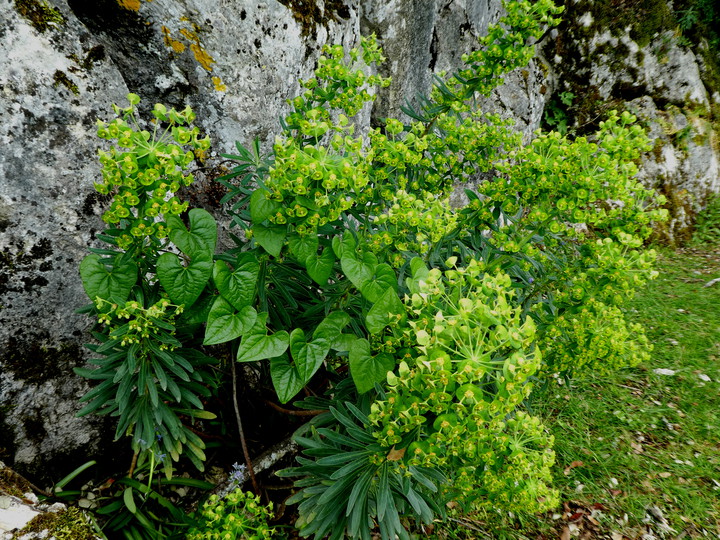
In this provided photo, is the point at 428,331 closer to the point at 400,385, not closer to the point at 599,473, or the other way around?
the point at 400,385

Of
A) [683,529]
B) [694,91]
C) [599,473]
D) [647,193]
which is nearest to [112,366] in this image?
[647,193]

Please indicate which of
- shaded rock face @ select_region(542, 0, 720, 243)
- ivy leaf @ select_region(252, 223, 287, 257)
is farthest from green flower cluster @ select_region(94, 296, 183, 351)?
shaded rock face @ select_region(542, 0, 720, 243)

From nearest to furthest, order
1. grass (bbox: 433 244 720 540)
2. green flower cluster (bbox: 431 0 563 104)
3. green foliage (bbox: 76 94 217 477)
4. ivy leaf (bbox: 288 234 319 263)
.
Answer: green foliage (bbox: 76 94 217 477) → ivy leaf (bbox: 288 234 319 263) → green flower cluster (bbox: 431 0 563 104) → grass (bbox: 433 244 720 540)

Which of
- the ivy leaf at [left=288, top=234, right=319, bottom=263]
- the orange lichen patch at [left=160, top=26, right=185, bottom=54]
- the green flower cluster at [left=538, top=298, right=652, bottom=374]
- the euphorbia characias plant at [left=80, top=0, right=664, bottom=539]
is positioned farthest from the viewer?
the orange lichen patch at [left=160, top=26, right=185, bottom=54]

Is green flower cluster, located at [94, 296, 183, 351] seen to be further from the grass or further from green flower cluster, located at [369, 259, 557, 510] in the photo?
the grass

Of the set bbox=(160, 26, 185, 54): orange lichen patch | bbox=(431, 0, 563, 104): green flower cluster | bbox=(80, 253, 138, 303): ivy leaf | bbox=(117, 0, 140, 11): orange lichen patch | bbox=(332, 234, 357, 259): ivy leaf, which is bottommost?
bbox=(80, 253, 138, 303): ivy leaf

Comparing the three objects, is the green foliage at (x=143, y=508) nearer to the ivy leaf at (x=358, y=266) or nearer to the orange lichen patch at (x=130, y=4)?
the ivy leaf at (x=358, y=266)

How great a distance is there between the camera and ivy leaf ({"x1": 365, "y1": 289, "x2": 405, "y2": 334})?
1525 millimetres

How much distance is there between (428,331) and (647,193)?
1.25 m

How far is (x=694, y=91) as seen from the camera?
19.7 feet

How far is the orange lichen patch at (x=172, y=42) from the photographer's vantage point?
2.33 meters

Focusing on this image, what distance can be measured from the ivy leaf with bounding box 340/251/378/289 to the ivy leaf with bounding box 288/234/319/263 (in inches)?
4.4

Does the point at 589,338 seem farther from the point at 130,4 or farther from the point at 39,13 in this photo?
the point at 39,13

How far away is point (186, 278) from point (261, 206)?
399mm
